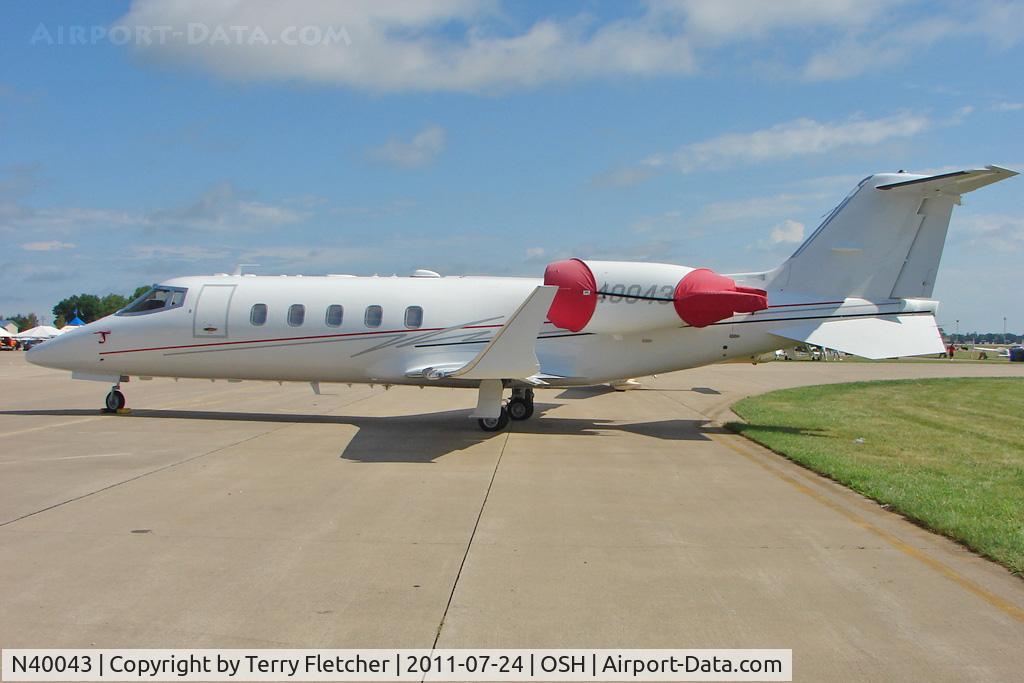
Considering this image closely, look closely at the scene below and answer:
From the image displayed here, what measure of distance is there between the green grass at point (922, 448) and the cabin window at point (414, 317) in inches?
281

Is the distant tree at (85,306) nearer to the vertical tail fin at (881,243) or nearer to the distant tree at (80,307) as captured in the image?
the distant tree at (80,307)

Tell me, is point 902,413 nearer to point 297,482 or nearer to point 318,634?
point 297,482

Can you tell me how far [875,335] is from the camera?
14773 millimetres

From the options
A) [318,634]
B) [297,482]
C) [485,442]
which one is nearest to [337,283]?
[485,442]

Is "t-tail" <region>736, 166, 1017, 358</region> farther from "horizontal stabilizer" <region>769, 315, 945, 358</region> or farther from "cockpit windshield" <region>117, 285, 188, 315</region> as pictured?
"cockpit windshield" <region>117, 285, 188, 315</region>

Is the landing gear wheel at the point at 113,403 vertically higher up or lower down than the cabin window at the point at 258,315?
lower down

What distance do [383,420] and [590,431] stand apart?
4.61 metres

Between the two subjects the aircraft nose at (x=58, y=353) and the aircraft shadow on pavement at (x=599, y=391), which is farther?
the aircraft shadow on pavement at (x=599, y=391)

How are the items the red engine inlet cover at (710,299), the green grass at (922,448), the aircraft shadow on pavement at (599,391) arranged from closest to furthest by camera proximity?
the green grass at (922,448), the red engine inlet cover at (710,299), the aircraft shadow on pavement at (599,391)

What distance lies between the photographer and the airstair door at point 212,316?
16703 millimetres

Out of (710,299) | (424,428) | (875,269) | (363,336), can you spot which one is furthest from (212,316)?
(875,269)

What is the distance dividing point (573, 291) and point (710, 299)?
8.66 feet

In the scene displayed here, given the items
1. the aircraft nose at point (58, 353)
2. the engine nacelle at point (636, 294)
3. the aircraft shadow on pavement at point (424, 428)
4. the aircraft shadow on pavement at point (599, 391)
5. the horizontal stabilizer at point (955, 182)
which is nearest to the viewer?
the aircraft shadow on pavement at point (424, 428)
